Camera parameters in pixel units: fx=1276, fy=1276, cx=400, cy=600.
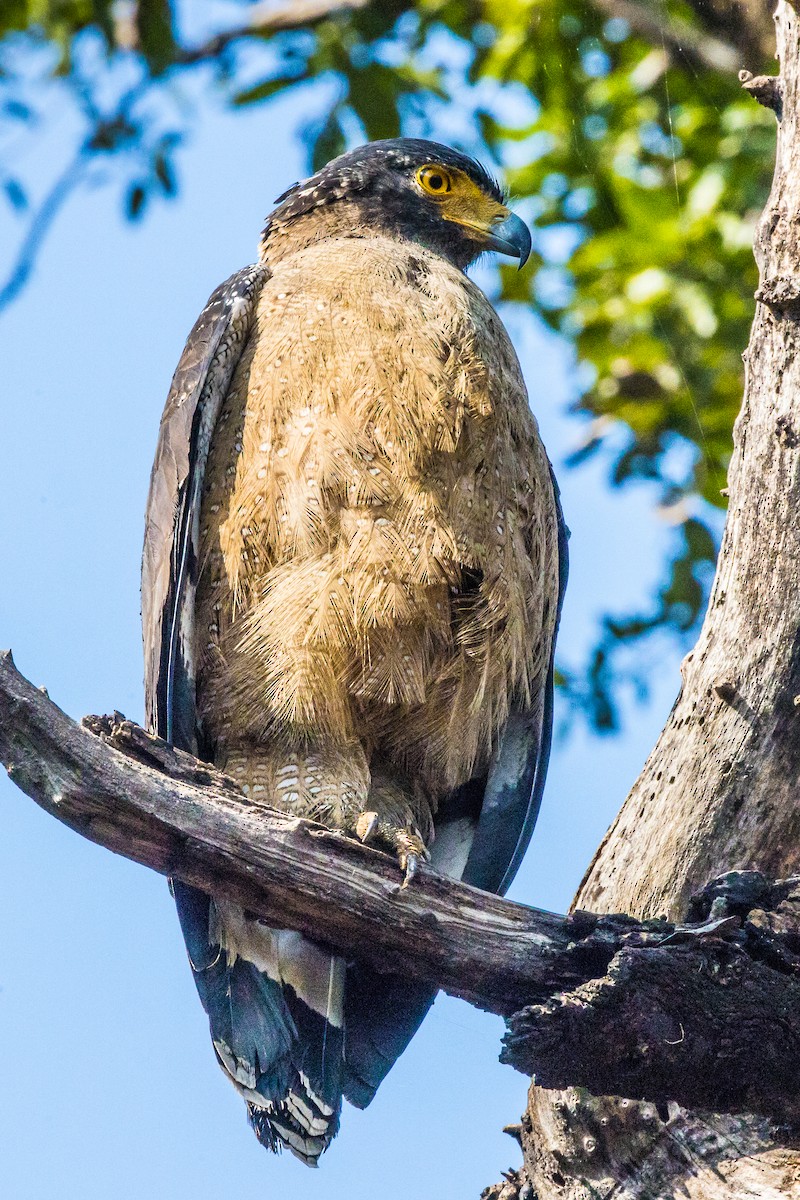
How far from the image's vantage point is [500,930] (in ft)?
9.04

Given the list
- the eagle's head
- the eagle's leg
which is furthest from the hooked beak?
the eagle's leg

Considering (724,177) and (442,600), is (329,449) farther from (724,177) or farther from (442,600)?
(724,177)

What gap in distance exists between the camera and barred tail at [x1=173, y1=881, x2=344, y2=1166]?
3.31 meters

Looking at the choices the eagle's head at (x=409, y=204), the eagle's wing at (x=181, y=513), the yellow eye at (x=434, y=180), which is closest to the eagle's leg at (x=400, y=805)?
the eagle's wing at (x=181, y=513)

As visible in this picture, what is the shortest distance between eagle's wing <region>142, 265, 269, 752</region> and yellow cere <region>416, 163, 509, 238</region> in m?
1.17

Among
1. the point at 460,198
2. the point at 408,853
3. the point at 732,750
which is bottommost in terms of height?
the point at 408,853

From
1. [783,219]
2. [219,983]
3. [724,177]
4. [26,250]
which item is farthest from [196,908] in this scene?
[724,177]

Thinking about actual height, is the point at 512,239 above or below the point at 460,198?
below

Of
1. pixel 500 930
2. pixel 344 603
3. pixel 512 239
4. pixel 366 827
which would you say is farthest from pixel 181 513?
pixel 512 239

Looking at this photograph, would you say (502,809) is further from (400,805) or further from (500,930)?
(500,930)

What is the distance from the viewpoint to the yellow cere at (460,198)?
4.98 metres

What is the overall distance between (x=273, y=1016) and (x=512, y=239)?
3009 millimetres

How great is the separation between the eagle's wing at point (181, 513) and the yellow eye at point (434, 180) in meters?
1.16

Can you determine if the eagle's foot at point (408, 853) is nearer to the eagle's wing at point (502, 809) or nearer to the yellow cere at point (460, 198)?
the eagle's wing at point (502, 809)
